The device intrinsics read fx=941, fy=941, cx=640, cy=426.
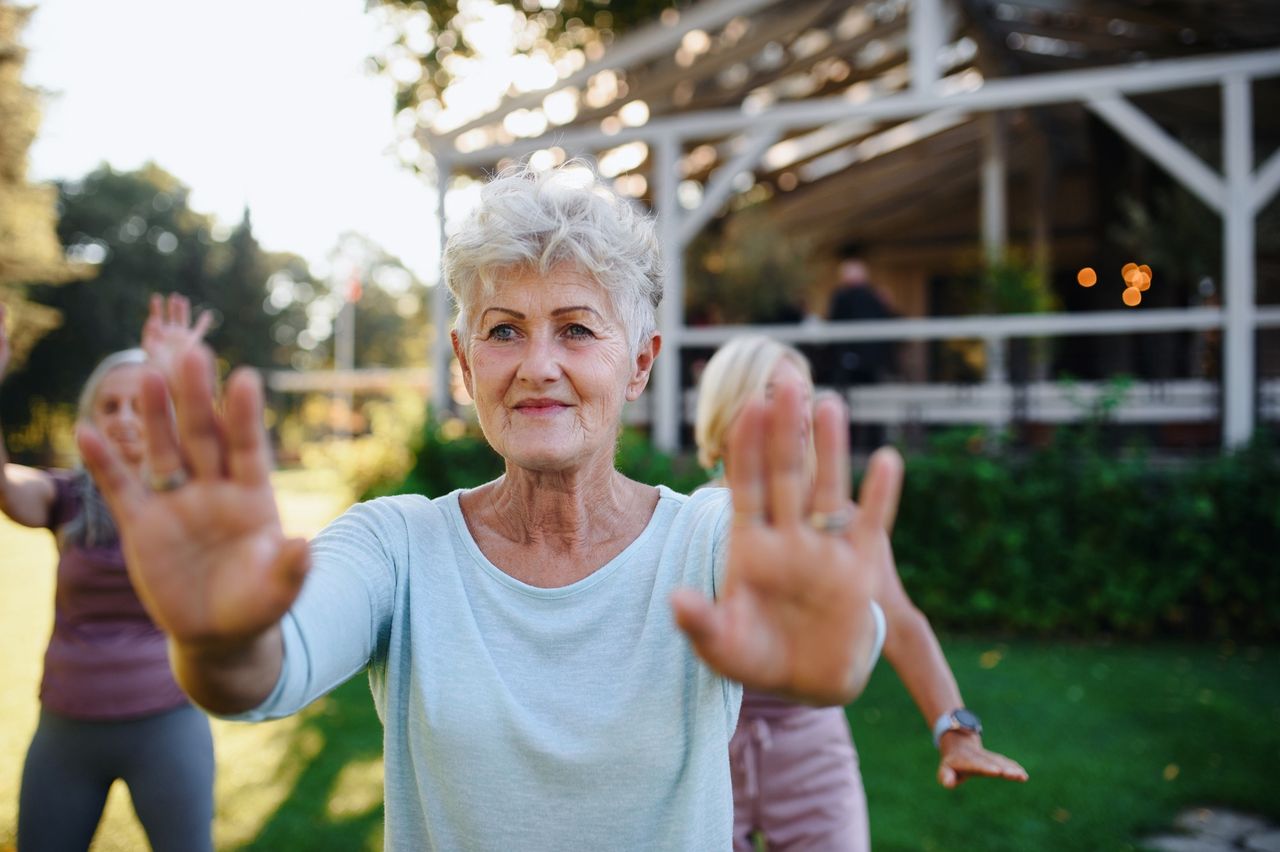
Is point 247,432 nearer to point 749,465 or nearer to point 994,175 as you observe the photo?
point 749,465

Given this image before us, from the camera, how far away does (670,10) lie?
42.1 ft

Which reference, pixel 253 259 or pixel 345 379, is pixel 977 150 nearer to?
pixel 345 379

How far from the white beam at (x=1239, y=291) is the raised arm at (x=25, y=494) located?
7697 mm

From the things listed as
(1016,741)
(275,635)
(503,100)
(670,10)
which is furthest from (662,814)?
(670,10)

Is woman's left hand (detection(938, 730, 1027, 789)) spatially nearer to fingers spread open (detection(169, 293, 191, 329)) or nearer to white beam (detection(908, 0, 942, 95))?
fingers spread open (detection(169, 293, 191, 329))

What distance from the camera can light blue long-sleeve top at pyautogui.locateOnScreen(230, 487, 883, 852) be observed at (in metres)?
1.60

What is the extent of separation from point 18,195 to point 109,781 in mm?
26817

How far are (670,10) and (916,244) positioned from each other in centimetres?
545

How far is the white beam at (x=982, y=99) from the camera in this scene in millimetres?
7422

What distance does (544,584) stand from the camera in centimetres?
173

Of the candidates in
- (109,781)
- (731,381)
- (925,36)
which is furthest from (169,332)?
(925,36)

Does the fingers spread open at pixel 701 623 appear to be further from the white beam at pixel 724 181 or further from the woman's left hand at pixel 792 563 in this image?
the white beam at pixel 724 181

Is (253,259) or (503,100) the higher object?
(253,259)

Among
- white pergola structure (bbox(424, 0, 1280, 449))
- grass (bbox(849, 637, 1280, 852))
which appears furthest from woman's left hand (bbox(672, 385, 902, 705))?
white pergola structure (bbox(424, 0, 1280, 449))
